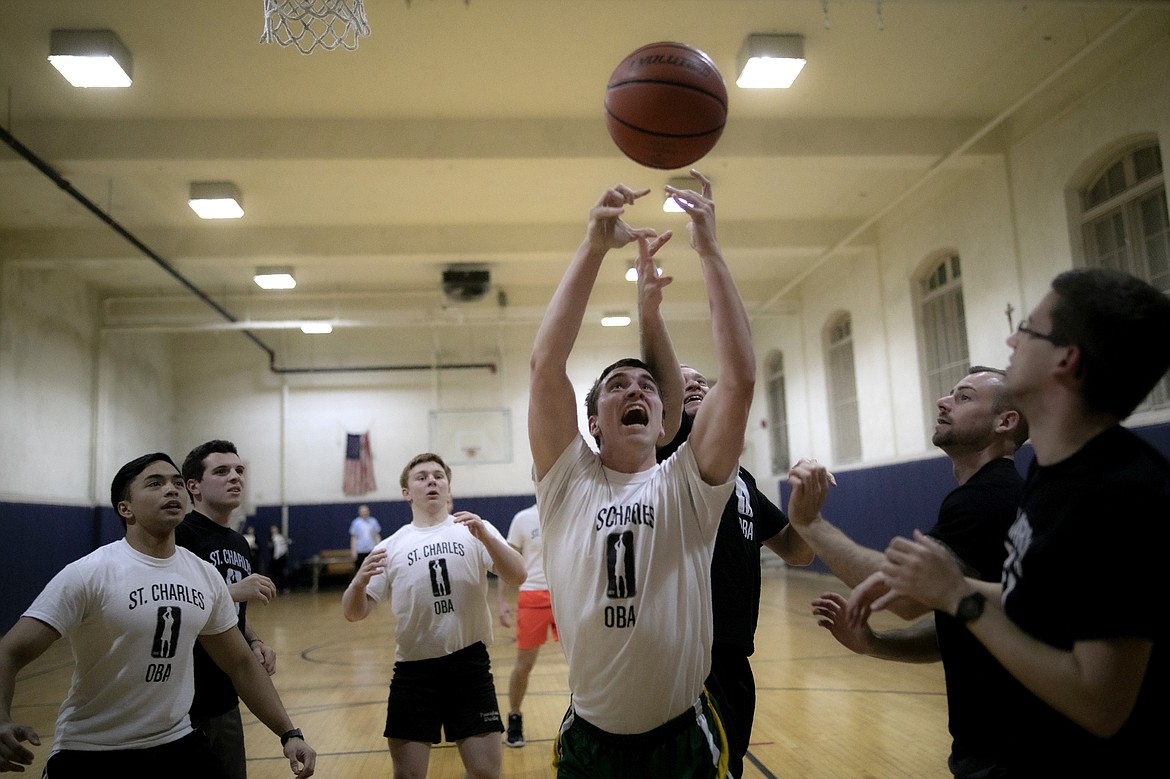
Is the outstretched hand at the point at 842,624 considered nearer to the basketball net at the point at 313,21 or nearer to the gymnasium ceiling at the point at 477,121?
the basketball net at the point at 313,21

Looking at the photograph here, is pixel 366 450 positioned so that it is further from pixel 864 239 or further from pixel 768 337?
pixel 864 239

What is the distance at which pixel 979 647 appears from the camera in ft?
7.54

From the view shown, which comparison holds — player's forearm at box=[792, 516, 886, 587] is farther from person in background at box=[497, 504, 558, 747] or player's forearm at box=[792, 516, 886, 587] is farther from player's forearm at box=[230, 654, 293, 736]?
person in background at box=[497, 504, 558, 747]

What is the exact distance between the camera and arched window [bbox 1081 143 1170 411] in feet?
29.3

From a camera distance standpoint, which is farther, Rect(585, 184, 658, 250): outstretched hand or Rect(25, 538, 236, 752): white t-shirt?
Rect(25, 538, 236, 752): white t-shirt

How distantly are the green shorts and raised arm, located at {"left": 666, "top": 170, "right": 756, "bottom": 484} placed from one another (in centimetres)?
65

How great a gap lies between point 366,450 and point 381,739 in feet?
47.5

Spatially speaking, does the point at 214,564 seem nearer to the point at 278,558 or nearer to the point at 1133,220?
the point at 1133,220

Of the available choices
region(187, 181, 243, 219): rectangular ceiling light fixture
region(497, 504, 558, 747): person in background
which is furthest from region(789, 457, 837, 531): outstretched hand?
region(187, 181, 243, 219): rectangular ceiling light fixture

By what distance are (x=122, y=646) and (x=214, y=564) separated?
0.93 meters

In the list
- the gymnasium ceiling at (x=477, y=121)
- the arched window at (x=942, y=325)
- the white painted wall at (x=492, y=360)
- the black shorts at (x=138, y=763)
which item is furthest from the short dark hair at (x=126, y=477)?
the arched window at (x=942, y=325)

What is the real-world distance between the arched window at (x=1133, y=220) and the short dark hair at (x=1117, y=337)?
811 centimetres

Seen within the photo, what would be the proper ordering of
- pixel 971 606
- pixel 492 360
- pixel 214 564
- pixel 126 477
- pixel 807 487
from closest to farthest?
pixel 971 606
pixel 807 487
pixel 126 477
pixel 214 564
pixel 492 360

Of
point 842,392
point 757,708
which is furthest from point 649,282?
point 842,392
